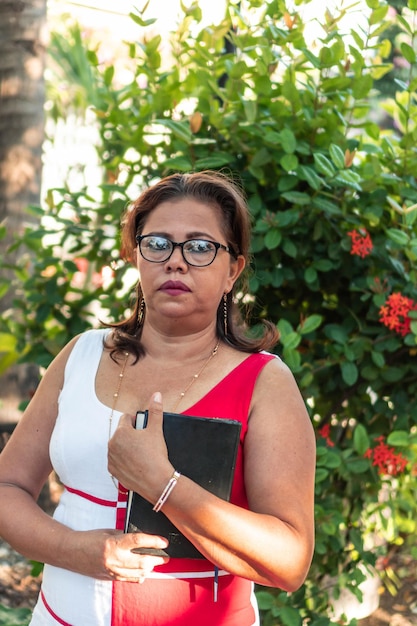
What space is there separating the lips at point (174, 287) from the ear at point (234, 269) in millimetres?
182

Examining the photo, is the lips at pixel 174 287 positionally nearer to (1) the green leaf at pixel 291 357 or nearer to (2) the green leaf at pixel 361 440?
(1) the green leaf at pixel 291 357

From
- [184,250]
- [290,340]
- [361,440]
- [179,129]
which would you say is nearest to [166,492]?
[184,250]

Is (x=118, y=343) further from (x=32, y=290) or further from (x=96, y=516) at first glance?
(x=32, y=290)

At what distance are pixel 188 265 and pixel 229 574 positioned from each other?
66cm

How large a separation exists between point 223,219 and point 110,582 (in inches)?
33.3

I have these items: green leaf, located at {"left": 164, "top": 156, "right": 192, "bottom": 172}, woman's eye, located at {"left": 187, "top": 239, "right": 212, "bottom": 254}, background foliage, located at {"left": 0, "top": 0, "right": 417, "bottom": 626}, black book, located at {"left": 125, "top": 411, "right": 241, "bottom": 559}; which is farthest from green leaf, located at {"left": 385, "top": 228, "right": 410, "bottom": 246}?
black book, located at {"left": 125, "top": 411, "right": 241, "bottom": 559}

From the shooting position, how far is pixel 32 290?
3324mm

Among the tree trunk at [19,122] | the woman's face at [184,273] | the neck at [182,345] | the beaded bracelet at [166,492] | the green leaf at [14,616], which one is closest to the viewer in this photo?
the beaded bracelet at [166,492]

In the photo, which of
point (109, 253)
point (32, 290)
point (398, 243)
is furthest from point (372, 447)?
point (32, 290)

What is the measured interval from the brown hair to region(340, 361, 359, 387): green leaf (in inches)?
29.7

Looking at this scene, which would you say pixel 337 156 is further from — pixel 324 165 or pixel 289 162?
pixel 289 162

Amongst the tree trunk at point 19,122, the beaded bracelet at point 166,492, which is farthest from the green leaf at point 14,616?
the beaded bracelet at point 166,492

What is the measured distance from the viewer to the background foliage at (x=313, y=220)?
2.76 metres

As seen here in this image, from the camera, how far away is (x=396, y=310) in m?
2.74
